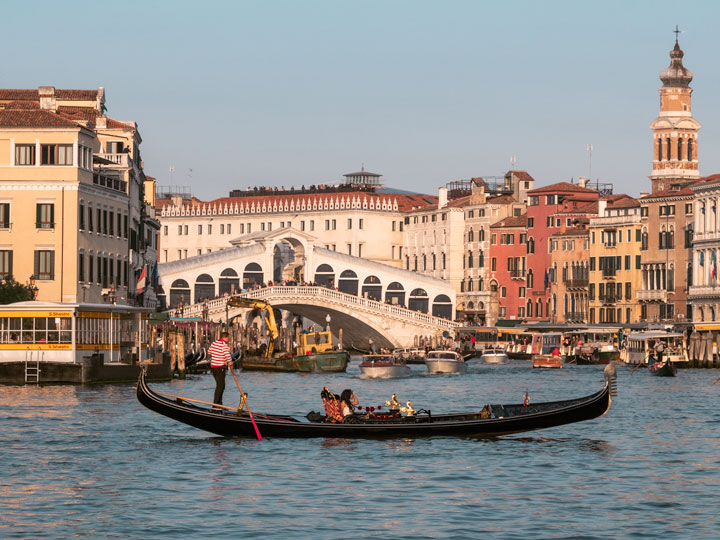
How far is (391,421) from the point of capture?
98.7 ft

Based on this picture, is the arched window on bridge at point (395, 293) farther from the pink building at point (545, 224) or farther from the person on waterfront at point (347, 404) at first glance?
the person on waterfront at point (347, 404)

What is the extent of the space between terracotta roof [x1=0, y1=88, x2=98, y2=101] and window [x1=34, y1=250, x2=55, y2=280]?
1459cm

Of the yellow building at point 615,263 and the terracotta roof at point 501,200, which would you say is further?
the terracotta roof at point 501,200

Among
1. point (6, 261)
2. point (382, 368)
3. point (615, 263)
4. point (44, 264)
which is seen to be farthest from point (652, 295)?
point (6, 261)

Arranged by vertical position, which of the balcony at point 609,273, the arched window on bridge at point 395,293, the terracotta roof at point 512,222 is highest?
the terracotta roof at point 512,222

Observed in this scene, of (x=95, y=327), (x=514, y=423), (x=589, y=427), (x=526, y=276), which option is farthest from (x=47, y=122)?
(x=526, y=276)

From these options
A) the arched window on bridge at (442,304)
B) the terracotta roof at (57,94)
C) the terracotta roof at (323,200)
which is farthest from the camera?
the terracotta roof at (323,200)

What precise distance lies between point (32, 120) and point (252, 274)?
55210mm

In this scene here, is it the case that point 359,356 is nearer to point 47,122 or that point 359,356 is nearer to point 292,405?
point 47,122

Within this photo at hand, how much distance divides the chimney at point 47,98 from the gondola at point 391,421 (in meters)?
35.5

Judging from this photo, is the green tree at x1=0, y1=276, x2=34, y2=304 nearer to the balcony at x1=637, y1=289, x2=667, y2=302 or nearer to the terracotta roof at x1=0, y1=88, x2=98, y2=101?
the terracotta roof at x1=0, y1=88, x2=98, y2=101

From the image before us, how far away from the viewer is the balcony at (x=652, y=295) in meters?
98.4

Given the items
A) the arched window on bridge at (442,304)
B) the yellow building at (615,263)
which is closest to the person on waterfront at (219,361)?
the yellow building at (615,263)

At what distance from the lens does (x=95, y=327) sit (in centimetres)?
4909
